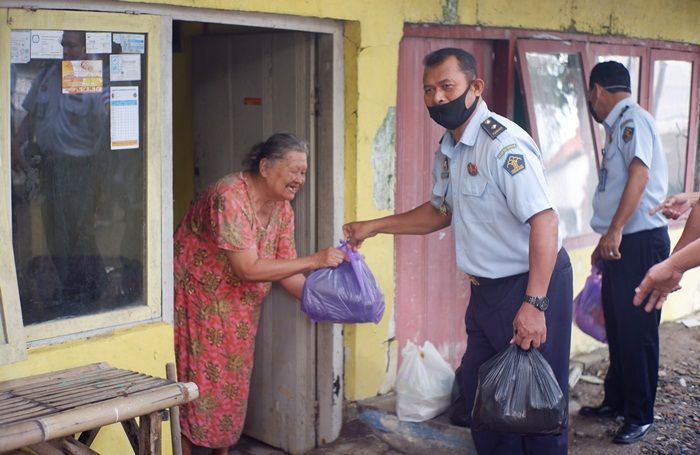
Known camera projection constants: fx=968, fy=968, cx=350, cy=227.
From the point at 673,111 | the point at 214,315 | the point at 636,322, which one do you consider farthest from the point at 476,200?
the point at 673,111

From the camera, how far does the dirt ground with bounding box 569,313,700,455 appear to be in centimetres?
537

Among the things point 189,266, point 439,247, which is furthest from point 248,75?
point 439,247

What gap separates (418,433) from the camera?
5.10m

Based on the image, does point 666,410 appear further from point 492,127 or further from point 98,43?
point 98,43

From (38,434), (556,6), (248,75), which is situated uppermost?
(556,6)

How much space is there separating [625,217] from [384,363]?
1525mm

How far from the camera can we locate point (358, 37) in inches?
191

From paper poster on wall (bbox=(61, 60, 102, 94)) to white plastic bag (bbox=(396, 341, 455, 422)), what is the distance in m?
2.29

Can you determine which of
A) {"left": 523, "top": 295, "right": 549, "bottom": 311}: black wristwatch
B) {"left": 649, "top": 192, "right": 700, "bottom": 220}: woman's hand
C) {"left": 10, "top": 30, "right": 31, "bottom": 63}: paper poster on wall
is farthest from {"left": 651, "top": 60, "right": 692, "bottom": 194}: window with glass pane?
{"left": 10, "top": 30, "right": 31, "bottom": 63}: paper poster on wall

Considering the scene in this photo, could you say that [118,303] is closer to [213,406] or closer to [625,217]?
[213,406]

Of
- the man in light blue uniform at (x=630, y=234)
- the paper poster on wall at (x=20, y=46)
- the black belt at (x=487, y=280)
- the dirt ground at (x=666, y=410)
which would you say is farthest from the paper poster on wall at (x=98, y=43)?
the dirt ground at (x=666, y=410)

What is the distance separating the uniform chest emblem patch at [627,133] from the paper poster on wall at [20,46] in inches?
125

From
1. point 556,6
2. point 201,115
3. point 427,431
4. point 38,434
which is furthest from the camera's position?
point 556,6

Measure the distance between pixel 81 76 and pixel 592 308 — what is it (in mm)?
3334
